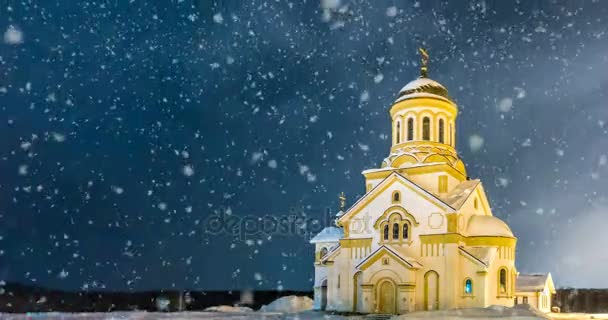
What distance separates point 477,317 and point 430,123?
37.3 ft

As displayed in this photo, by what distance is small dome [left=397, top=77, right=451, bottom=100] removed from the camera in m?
35.0

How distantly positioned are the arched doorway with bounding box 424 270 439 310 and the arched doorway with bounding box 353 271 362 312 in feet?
10.8

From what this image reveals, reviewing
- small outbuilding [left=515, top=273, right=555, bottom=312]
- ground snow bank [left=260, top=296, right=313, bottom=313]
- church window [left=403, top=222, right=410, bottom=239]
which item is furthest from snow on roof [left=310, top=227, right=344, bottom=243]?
small outbuilding [left=515, top=273, right=555, bottom=312]

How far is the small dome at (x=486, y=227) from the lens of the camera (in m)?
31.1

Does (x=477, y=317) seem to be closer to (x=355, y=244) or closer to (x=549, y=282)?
(x=355, y=244)

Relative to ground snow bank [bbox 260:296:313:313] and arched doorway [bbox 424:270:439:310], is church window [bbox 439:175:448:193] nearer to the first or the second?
arched doorway [bbox 424:270:439:310]

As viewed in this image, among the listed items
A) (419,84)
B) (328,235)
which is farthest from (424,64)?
(328,235)

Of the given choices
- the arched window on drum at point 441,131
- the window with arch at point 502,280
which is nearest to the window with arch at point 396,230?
the window with arch at point 502,280

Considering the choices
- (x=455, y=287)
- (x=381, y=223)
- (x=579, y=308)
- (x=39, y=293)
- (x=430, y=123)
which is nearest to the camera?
(x=455, y=287)

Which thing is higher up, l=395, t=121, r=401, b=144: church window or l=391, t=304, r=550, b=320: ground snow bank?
l=395, t=121, r=401, b=144: church window

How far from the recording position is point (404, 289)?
3050 cm

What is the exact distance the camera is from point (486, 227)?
3133 cm

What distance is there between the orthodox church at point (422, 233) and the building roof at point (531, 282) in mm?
5723

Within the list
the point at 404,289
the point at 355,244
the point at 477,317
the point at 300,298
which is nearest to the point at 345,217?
the point at 355,244
